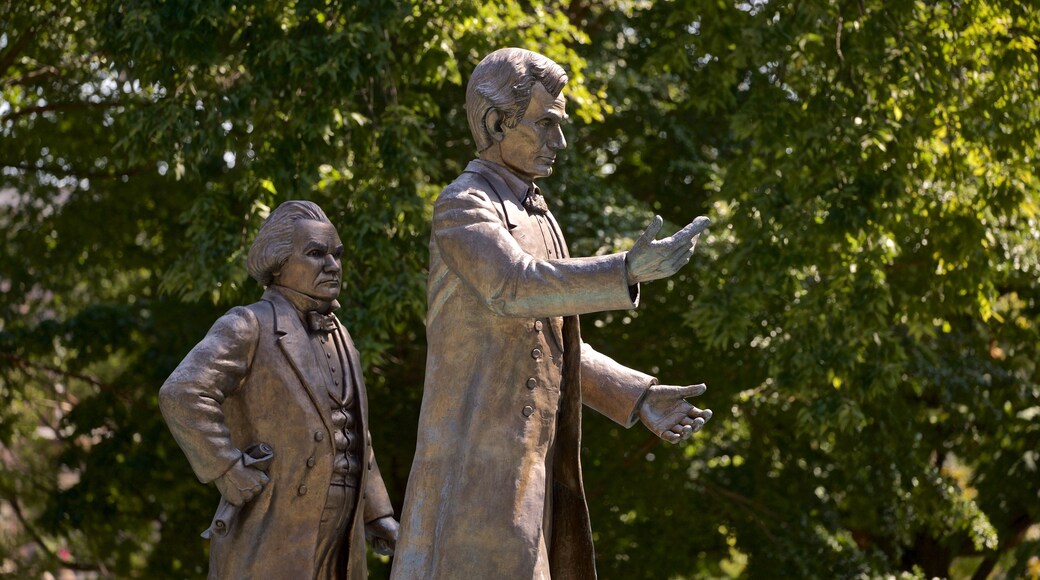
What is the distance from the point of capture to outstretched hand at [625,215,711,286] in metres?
4.47

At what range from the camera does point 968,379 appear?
14758 mm

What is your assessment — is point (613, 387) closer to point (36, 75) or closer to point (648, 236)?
point (648, 236)

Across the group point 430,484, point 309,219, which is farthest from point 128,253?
point 430,484

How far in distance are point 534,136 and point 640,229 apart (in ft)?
28.4

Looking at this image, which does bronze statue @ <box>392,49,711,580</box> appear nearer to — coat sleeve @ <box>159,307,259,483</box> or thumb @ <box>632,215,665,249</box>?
thumb @ <box>632,215,665,249</box>

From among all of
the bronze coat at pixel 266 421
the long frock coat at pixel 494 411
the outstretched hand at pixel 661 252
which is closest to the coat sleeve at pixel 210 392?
the bronze coat at pixel 266 421

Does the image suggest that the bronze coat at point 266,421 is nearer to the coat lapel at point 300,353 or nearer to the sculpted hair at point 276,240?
the coat lapel at point 300,353

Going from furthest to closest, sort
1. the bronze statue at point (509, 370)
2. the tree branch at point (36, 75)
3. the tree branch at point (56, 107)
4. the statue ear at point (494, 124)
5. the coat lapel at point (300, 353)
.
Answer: the tree branch at point (36, 75), the tree branch at point (56, 107), the coat lapel at point (300, 353), the statue ear at point (494, 124), the bronze statue at point (509, 370)

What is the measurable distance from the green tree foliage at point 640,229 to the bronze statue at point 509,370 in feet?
18.8

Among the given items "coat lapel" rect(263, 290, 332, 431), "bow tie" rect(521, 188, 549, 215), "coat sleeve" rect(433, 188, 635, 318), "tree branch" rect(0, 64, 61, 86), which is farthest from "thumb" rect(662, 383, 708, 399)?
"tree branch" rect(0, 64, 61, 86)

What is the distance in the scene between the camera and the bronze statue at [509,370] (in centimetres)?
479

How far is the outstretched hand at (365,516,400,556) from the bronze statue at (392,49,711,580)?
1343 mm

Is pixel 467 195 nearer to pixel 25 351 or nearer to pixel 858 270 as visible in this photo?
pixel 858 270

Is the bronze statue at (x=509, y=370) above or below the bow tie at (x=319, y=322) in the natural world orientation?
below
